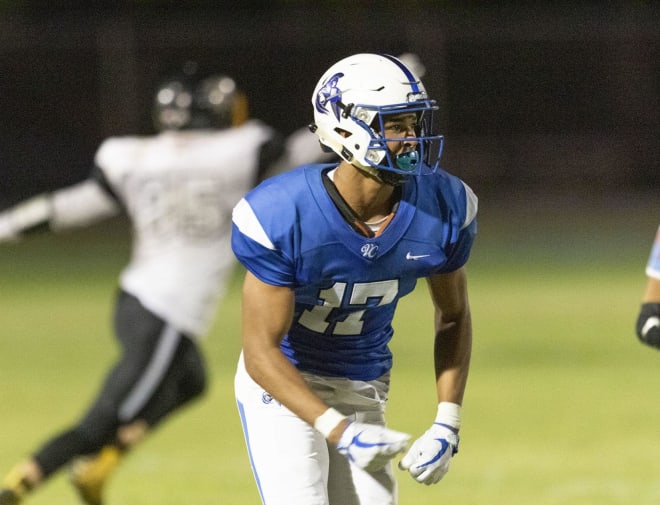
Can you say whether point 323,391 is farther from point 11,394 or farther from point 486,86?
point 486,86

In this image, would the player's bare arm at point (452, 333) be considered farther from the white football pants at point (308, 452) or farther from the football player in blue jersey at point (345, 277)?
the white football pants at point (308, 452)

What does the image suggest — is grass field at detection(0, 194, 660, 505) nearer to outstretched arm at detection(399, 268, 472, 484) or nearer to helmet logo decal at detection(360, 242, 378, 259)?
outstretched arm at detection(399, 268, 472, 484)

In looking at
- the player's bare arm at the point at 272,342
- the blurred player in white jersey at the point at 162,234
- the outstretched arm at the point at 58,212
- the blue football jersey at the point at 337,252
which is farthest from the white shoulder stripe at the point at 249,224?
the outstretched arm at the point at 58,212

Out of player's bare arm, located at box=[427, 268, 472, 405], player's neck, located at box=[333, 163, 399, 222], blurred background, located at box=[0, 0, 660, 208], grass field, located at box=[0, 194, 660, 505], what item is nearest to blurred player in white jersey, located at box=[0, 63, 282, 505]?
grass field, located at box=[0, 194, 660, 505]

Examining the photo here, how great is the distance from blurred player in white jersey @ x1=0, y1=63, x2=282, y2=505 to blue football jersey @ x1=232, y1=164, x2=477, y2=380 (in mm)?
1912

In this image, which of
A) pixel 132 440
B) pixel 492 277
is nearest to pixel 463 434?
pixel 132 440

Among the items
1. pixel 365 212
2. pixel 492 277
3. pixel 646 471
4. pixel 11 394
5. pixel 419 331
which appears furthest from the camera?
pixel 492 277

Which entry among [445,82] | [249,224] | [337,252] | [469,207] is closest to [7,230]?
[249,224]

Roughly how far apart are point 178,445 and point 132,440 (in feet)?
4.89

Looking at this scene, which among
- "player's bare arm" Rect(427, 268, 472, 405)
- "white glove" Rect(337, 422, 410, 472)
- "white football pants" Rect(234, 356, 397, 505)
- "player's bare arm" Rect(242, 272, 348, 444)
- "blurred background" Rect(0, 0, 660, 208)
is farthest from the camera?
"blurred background" Rect(0, 0, 660, 208)

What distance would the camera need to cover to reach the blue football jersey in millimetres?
3834

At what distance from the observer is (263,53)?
18781 mm

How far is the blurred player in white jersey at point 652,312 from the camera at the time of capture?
16.2 ft

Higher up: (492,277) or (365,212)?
(365,212)
